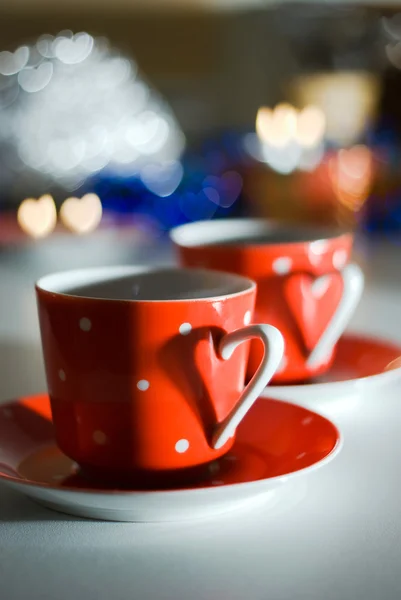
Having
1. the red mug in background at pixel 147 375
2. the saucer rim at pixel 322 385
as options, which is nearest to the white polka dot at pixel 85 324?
the red mug in background at pixel 147 375

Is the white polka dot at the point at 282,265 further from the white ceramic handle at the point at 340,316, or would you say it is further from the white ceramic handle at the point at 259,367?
the white ceramic handle at the point at 259,367

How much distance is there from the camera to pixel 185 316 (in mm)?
367

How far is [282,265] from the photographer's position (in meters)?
0.53

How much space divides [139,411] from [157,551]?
2.6 inches

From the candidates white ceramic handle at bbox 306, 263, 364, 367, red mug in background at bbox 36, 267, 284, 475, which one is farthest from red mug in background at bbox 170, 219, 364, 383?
red mug in background at bbox 36, 267, 284, 475

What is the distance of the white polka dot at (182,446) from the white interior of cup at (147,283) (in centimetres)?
8

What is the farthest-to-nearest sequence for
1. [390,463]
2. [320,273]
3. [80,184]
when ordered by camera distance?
[80,184], [320,273], [390,463]

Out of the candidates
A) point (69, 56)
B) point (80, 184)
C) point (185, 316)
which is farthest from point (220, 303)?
point (69, 56)

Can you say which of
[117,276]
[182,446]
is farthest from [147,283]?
[182,446]

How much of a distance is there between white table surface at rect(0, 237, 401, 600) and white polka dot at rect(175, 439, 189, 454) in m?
0.04

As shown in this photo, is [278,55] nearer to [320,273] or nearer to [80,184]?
[80,184]

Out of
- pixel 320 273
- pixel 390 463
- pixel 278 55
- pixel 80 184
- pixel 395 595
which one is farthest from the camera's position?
pixel 278 55

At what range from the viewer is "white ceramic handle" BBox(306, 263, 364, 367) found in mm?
525

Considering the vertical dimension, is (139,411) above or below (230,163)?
above
